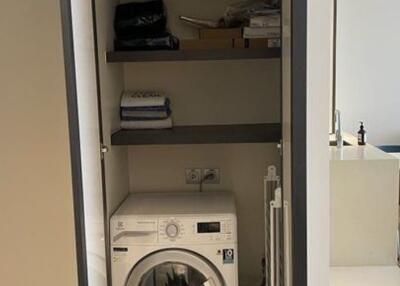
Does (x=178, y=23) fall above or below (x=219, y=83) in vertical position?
above

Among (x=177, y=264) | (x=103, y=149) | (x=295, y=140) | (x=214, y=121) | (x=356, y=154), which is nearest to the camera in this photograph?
(x=295, y=140)

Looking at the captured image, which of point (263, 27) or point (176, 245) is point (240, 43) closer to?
point (263, 27)

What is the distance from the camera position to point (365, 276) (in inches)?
109

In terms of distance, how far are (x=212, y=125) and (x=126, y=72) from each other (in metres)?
0.59

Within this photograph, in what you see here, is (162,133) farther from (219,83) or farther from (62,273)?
(62,273)

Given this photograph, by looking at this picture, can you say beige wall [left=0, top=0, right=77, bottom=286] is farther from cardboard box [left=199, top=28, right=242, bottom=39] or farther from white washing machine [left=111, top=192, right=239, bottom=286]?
cardboard box [left=199, top=28, right=242, bottom=39]

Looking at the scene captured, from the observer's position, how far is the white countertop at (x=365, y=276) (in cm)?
266

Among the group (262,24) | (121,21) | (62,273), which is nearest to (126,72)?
(121,21)

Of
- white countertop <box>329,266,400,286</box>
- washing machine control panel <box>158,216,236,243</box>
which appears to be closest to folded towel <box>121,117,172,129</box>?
washing machine control panel <box>158,216,236,243</box>

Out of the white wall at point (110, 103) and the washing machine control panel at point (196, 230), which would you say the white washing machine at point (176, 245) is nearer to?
the washing machine control panel at point (196, 230)

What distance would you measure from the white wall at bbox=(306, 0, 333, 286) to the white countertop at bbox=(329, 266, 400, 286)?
82 cm

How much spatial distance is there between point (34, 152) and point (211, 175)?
1029mm

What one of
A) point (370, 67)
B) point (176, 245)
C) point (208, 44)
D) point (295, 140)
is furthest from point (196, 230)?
point (370, 67)

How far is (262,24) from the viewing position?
8.11 ft
